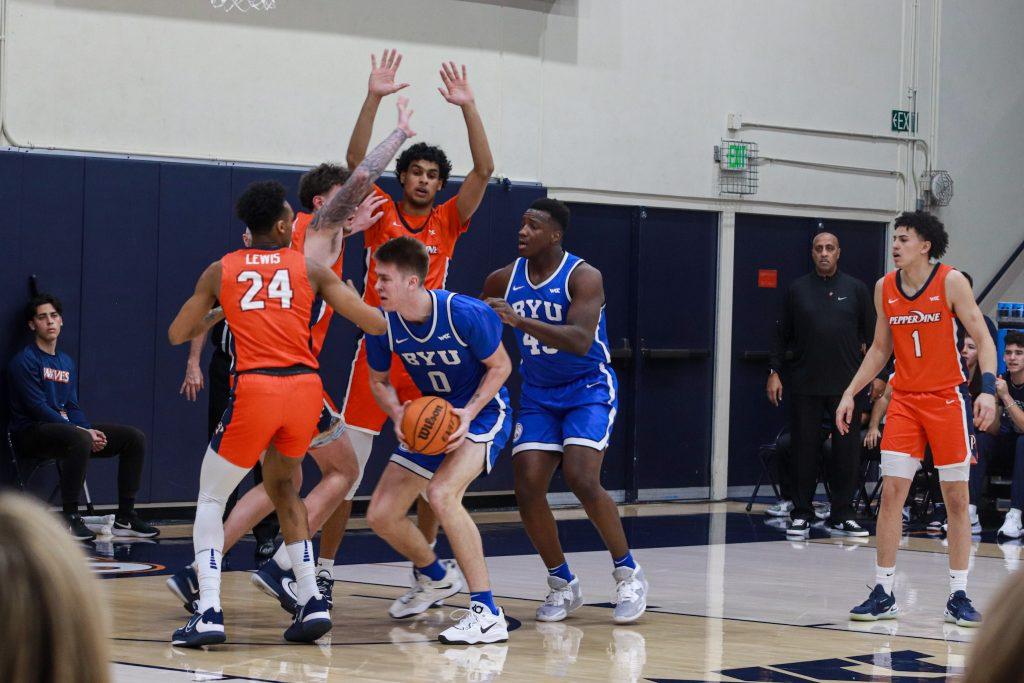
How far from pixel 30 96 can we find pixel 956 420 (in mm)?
6077

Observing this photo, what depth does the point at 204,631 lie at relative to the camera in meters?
5.39

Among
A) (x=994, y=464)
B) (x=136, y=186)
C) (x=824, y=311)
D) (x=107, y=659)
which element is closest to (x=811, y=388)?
(x=824, y=311)

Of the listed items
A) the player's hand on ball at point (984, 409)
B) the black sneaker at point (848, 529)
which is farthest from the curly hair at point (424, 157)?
the black sneaker at point (848, 529)

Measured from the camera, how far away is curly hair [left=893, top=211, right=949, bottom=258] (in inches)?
Result: 260

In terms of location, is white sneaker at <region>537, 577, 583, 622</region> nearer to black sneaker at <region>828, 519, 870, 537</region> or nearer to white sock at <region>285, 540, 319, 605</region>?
white sock at <region>285, 540, 319, 605</region>

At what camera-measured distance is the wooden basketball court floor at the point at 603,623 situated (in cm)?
521

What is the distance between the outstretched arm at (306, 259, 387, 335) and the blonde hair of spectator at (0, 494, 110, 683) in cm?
431

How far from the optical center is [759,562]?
8.68 m

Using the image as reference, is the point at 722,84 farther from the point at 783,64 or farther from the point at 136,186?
the point at 136,186

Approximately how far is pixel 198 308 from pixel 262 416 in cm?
46

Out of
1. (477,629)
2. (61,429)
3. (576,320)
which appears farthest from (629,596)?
(61,429)

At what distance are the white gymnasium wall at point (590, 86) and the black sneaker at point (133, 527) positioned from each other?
2418 millimetres

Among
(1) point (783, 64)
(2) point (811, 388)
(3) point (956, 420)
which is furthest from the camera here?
(1) point (783, 64)

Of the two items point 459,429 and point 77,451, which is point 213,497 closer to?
point 459,429
